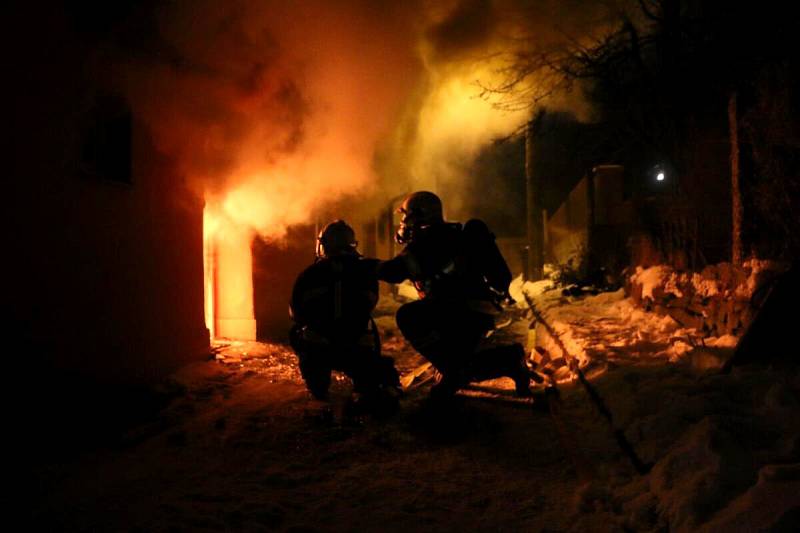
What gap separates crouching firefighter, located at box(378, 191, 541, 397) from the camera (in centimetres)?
480

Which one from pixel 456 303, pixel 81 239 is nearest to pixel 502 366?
pixel 456 303

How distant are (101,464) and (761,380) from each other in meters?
4.68

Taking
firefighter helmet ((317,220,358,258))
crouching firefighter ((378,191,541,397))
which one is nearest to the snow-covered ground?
crouching firefighter ((378,191,541,397))

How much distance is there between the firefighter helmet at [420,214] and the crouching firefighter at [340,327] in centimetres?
45

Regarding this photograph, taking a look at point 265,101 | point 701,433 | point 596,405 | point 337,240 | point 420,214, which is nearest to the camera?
point 701,433

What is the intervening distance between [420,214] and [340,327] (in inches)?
52.0

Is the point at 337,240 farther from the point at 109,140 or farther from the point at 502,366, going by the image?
the point at 109,140

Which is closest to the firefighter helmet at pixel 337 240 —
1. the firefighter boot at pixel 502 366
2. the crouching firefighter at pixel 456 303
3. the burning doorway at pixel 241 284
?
the crouching firefighter at pixel 456 303

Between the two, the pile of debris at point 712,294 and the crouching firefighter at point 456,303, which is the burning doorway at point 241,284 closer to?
the crouching firefighter at point 456,303

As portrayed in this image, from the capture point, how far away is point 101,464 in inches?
154

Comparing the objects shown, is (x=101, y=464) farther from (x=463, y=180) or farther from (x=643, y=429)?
(x=463, y=180)

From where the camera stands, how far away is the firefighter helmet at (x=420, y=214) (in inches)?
207

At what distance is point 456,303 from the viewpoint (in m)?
4.84

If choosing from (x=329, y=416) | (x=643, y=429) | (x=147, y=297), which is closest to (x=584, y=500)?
(x=643, y=429)
